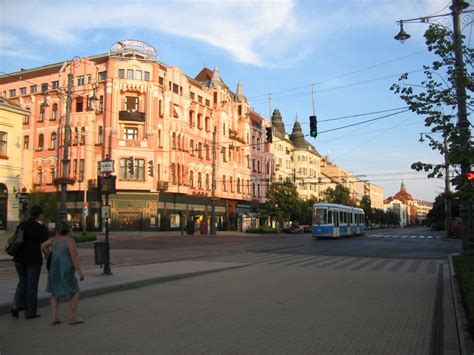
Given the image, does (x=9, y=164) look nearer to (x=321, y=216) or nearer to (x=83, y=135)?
(x=83, y=135)

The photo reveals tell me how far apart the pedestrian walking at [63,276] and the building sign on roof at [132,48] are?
2018 inches

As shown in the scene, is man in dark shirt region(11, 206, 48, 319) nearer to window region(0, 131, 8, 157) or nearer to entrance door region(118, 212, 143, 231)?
window region(0, 131, 8, 157)

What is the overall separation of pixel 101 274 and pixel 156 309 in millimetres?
5384

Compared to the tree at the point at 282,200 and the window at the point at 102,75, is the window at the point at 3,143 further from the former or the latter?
the tree at the point at 282,200

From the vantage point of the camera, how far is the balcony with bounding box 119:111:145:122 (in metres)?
54.5

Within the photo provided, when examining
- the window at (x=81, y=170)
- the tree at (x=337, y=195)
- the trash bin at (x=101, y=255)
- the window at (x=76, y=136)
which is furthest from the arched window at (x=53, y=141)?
the tree at (x=337, y=195)

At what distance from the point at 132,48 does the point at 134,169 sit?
14316 mm

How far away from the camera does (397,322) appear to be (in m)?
8.41

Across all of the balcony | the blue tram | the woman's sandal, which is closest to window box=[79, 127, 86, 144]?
the balcony

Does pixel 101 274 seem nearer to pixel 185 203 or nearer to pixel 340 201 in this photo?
pixel 185 203

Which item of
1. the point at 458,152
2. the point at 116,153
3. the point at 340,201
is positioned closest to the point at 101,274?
the point at 458,152

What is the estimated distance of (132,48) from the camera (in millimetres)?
56375

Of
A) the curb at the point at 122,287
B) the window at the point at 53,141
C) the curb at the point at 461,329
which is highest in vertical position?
the window at the point at 53,141

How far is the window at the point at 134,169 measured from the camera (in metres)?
54.1
